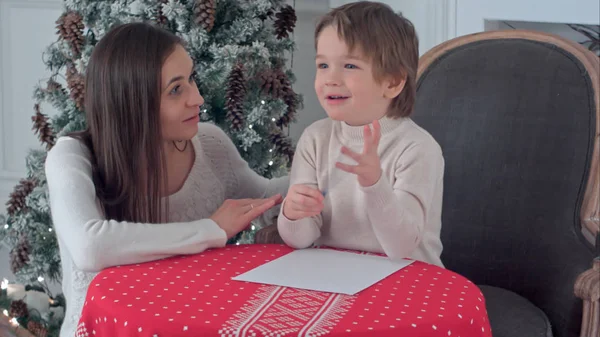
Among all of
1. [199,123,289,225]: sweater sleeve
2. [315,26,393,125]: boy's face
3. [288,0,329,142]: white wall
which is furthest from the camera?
[288,0,329,142]: white wall

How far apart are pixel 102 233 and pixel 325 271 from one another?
41 centimetres

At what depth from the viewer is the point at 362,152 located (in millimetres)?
1364

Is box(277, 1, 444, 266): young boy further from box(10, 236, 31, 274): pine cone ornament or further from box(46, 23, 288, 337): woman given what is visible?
box(10, 236, 31, 274): pine cone ornament

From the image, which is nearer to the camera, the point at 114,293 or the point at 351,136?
the point at 114,293

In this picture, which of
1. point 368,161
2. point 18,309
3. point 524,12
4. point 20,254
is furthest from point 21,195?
point 524,12

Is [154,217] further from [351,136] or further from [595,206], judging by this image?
[595,206]

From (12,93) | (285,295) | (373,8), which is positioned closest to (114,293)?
(285,295)

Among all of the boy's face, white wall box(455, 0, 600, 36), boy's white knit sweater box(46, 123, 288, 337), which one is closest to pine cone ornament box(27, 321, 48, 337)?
boy's white knit sweater box(46, 123, 288, 337)

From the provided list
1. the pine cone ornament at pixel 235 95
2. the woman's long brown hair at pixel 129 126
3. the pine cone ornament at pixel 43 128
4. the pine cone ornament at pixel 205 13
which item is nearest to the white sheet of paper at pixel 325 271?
the woman's long brown hair at pixel 129 126

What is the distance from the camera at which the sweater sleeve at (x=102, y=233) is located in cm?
135

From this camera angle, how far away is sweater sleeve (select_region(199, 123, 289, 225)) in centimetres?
185

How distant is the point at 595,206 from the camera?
164cm

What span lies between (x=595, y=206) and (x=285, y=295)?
84 cm

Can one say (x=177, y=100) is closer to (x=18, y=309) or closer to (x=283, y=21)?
(x=283, y=21)
